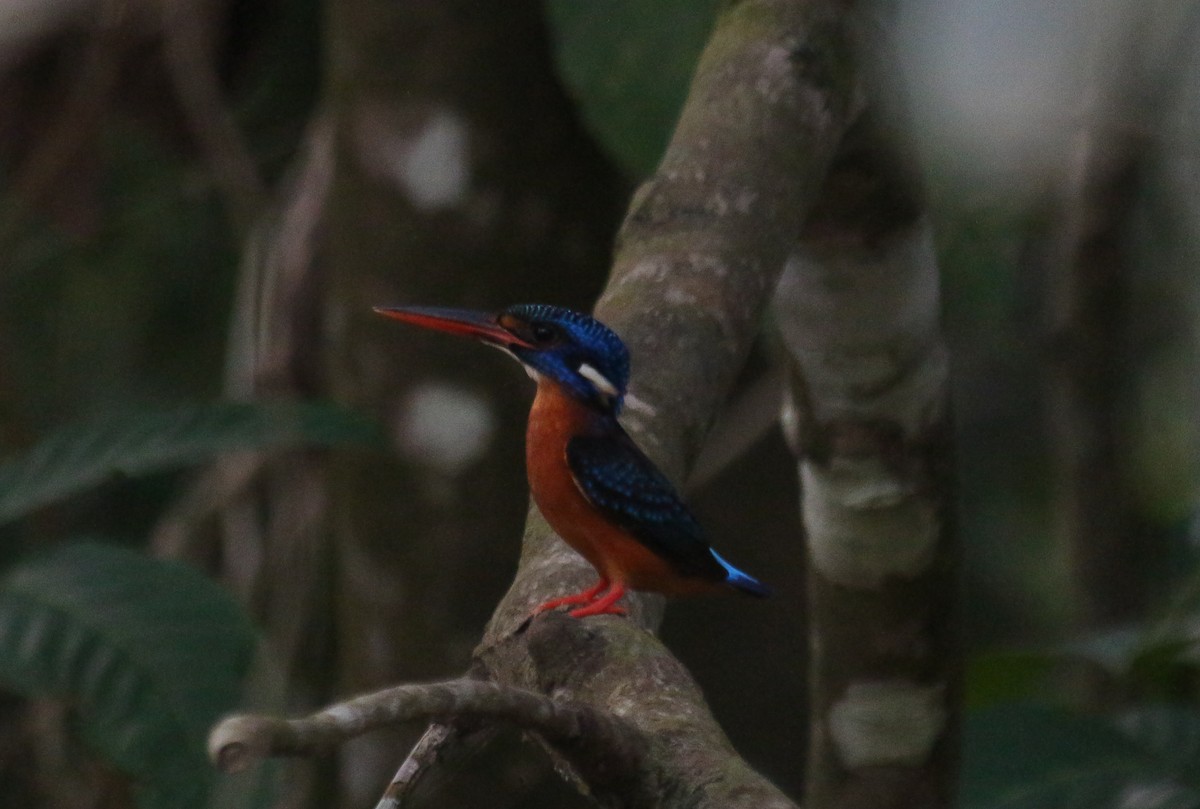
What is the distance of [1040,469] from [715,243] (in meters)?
3.70

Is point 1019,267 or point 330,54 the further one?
point 1019,267

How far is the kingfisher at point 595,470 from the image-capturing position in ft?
5.12

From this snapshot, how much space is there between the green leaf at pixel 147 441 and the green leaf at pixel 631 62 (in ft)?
2.28

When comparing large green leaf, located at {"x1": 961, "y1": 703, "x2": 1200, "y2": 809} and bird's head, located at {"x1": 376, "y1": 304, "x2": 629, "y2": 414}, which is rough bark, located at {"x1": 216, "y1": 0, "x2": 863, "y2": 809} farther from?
large green leaf, located at {"x1": 961, "y1": 703, "x2": 1200, "y2": 809}

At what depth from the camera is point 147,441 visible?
2879 millimetres

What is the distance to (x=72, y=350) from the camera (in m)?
4.61

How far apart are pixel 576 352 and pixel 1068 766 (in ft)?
4.83

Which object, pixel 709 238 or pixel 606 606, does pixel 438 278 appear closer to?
pixel 709 238

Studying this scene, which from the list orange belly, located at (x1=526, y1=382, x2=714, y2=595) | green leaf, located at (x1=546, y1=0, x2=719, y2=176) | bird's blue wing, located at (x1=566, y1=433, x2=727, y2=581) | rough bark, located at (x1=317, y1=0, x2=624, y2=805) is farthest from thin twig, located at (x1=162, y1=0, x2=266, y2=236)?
bird's blue wing, located at (x1=566, y1=433, x2=727, y2=581)

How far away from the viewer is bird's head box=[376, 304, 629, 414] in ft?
5.37

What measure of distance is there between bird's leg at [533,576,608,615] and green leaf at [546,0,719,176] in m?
1.47

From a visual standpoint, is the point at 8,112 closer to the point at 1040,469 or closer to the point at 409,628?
the point at 409,628

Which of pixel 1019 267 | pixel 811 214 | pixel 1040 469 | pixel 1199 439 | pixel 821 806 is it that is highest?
pixel 811 214

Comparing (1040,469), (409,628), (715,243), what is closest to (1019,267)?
(1040,469)
